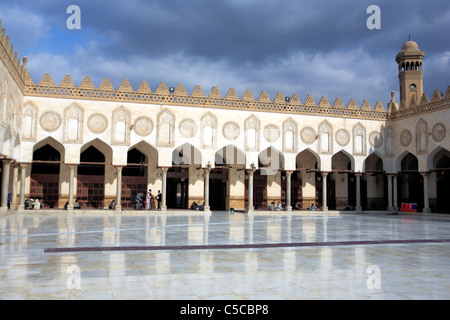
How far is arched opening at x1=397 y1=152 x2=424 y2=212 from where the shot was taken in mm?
24562

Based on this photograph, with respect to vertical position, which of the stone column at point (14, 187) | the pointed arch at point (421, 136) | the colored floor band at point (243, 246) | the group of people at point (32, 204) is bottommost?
the colored floor band at point (243, 246)

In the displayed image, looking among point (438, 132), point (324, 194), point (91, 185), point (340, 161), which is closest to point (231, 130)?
point (324, 194)

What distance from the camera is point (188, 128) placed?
2080cm

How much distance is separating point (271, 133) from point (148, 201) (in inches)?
301

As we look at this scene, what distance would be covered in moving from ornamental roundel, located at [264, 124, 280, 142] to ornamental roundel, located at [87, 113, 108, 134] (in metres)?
8.52

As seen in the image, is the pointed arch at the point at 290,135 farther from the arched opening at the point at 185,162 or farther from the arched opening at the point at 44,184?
the arched opening at the point at 44,184

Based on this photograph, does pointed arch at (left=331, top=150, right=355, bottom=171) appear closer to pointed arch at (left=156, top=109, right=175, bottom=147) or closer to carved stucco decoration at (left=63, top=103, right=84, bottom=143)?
pointed arch at (left=156, top=109, right=175, bottom=147)

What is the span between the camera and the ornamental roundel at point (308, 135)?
22.8 meters

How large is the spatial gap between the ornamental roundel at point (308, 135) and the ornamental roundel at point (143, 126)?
858 cm

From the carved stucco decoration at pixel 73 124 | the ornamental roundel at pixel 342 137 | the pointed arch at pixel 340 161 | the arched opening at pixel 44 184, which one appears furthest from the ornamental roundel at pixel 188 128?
the pointed arch at pixel 340 161

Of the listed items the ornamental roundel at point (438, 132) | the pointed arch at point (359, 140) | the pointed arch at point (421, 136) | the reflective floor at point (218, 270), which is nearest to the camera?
the reflective floor at point (218, 270)

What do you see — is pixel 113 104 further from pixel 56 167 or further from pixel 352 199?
pixel 352 199

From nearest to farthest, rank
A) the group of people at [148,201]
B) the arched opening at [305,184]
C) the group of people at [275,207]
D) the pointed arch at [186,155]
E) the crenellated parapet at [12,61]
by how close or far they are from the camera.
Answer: the crenellated parapet at [12,61] → the group of people at [148,201] → the pointed arch at [186,155] → the group of people at [275,207] → the arched opening at [305,184]
